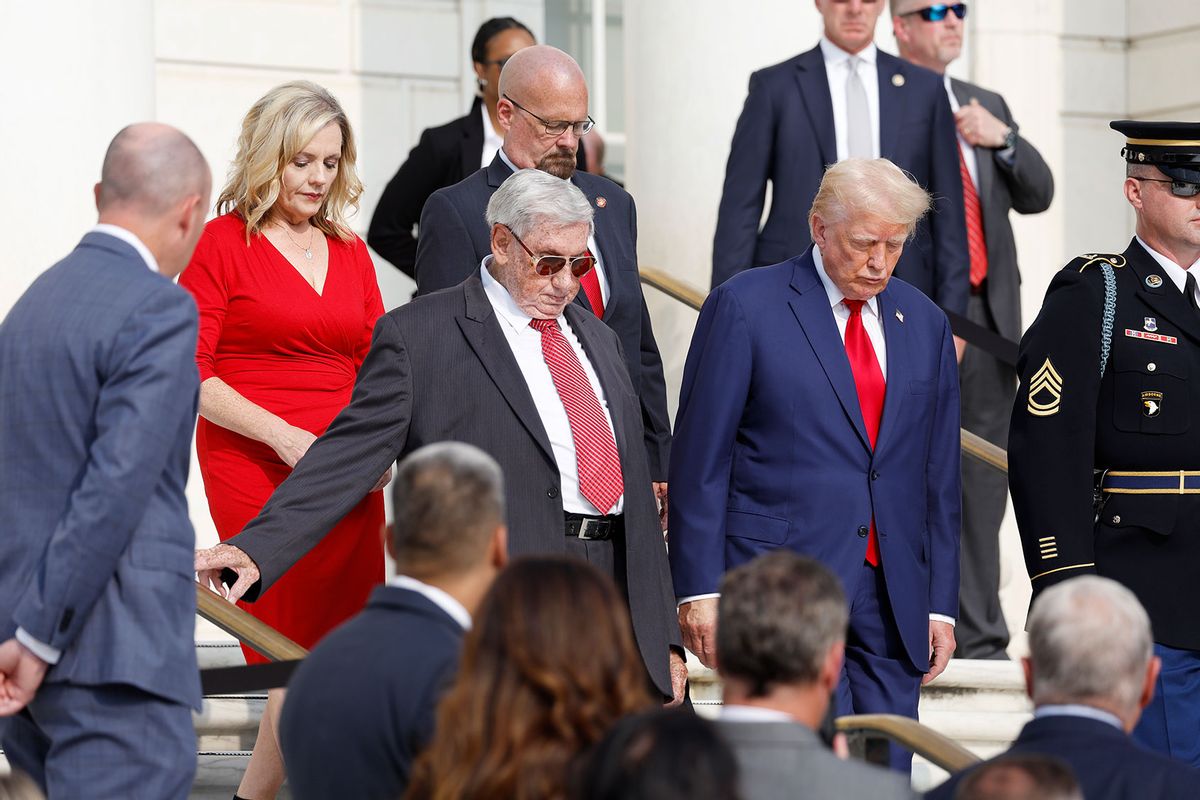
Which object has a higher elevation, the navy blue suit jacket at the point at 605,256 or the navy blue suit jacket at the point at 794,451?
the navy blue suit jacket at the point at 605,256

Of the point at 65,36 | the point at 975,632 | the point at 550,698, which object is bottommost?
the point at 975,632

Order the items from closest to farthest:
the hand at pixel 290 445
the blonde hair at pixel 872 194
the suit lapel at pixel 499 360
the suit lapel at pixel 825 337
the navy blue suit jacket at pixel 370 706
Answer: the navy blue suit jacket at pixel 370 706
the suit lapel at pixel 499 360
the blonde hair at pixel 872 194
the suit lapel at pixel 825 337
the hand at pixel 290 445

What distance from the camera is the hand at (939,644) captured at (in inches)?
207

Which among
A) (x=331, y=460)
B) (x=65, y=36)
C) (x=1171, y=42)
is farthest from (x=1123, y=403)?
(x=1171, y=42)

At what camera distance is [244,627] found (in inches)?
187

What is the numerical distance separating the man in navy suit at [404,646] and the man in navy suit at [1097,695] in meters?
0.82

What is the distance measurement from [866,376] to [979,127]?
240 centimetres

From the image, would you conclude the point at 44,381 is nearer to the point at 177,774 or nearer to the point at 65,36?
the point at 177,774

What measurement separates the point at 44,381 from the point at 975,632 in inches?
172

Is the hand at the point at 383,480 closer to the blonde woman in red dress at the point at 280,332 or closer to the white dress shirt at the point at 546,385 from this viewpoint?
the blonde woman in red dress at the point at 280,332

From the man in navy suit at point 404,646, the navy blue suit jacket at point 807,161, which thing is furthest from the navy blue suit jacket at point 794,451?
the man in navy suit at point 404,646

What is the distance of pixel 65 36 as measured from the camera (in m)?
6.31

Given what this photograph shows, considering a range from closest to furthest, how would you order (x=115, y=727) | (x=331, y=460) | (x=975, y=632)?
(x=115, y=727) → (x=331, y=460) → (x=975, y=632)

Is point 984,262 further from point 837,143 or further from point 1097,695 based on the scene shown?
point 1097,695
